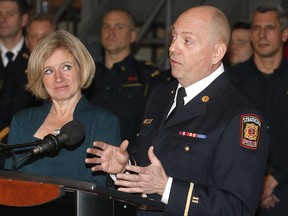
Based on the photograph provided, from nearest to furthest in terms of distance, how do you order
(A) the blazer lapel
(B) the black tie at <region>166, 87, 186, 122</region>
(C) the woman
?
1. (A) the blazer lapel
2. (B) the black tie at <region>166, 87, 186, 122</region>
3. (C) the woman

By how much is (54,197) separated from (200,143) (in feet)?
2.54

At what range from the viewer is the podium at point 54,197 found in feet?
6.77

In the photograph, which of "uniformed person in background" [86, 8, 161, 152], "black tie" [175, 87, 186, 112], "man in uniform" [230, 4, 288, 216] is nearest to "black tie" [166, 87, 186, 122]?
"black tie" [175, 87, 186, 112]

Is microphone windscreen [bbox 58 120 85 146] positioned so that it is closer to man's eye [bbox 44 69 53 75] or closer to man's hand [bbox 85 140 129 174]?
man's hand [bbox 85 140 129 174]

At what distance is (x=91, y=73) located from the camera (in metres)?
3.42

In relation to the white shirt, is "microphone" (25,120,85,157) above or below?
below

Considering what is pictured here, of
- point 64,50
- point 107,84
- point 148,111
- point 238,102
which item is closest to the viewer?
point 238,102

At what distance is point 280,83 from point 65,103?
1713mm

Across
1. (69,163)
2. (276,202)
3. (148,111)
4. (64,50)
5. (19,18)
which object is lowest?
(276,202)

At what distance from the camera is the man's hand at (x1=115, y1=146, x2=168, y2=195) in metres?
2.39

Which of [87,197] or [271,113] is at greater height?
[271,113]

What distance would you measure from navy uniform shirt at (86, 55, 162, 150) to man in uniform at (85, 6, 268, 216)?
201 cm

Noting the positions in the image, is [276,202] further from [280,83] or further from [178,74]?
[178,74]

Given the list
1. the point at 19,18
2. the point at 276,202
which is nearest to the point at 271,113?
the point at 276,202
